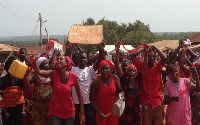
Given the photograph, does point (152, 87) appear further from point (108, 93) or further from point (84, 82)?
point (84, 82)

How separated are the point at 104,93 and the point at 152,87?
944mm

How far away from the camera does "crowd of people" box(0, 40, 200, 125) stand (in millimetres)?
4746

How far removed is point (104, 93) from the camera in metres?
4.74

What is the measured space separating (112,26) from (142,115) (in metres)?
55.5

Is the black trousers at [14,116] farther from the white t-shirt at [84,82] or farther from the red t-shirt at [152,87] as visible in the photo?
the red t-shirt at [152,87]

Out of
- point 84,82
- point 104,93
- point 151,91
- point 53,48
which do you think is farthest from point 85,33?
point 151,91

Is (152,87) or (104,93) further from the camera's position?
(152,87)

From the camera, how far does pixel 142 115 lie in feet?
17.1

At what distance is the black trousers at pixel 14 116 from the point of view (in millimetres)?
5094

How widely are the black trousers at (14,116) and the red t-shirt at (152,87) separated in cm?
224

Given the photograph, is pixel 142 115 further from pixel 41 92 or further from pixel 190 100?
pixel 41 92

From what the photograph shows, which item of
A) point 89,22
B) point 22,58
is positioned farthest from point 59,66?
point 89,22

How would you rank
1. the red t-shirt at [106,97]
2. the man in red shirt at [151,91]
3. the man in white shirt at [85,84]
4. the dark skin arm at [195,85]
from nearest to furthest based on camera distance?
the red t-shirt at [106,97] < the dark skin arm at [195,85] < the man in red shirt at [151,91] < the man in white shirt at [85,84]

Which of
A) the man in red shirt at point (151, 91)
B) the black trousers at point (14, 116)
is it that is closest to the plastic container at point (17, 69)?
the black trousers at point (14, 116)
